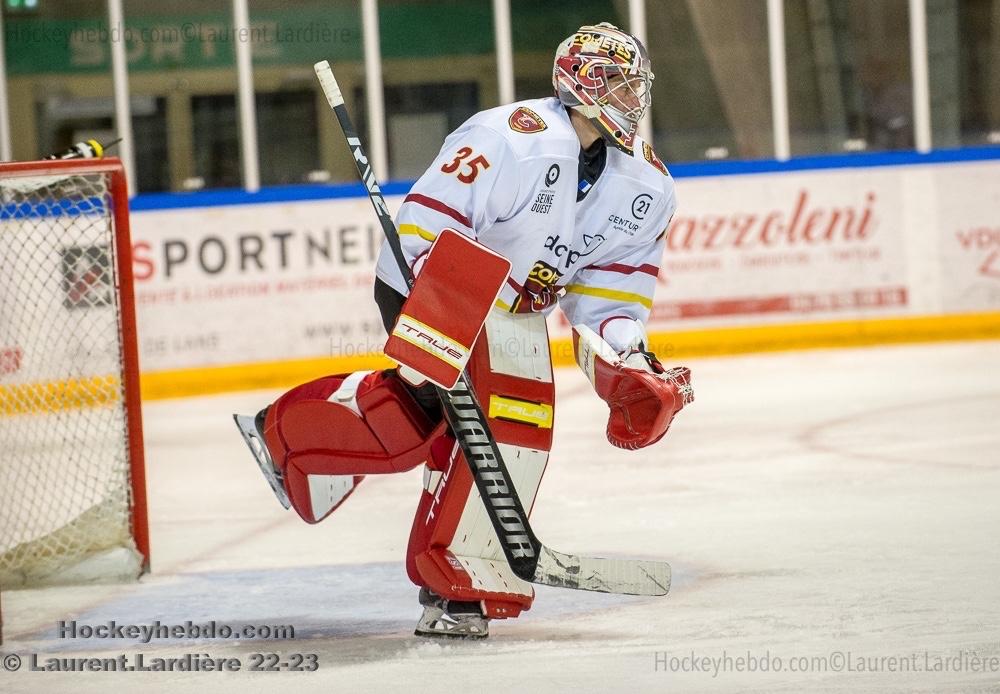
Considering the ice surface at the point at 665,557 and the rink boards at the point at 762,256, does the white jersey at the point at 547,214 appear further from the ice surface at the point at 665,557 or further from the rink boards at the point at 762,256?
the rink boards at the point at 762,256

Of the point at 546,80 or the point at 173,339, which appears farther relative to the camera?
the point at 546,80

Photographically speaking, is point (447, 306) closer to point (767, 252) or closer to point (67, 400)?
point (67, 400)

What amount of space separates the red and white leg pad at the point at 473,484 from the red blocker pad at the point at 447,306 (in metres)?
0.20

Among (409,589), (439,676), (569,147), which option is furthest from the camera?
(409,589)

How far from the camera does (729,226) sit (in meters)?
7.35

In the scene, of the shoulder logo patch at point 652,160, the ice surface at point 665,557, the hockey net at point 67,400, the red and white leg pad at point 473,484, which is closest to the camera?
the ice surface at point 665,557

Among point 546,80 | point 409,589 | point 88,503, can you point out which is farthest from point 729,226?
point 409,589

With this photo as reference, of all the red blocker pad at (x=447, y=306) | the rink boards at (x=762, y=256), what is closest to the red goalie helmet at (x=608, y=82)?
the red blocker pad at (x=447, y=306)

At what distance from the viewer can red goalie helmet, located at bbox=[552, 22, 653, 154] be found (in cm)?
277

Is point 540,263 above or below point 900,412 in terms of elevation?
above

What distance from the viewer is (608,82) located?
9.13 ft

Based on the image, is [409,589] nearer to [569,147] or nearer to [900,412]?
[569,147]

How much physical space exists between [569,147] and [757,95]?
5.26 meters

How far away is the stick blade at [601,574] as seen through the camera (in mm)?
2818
